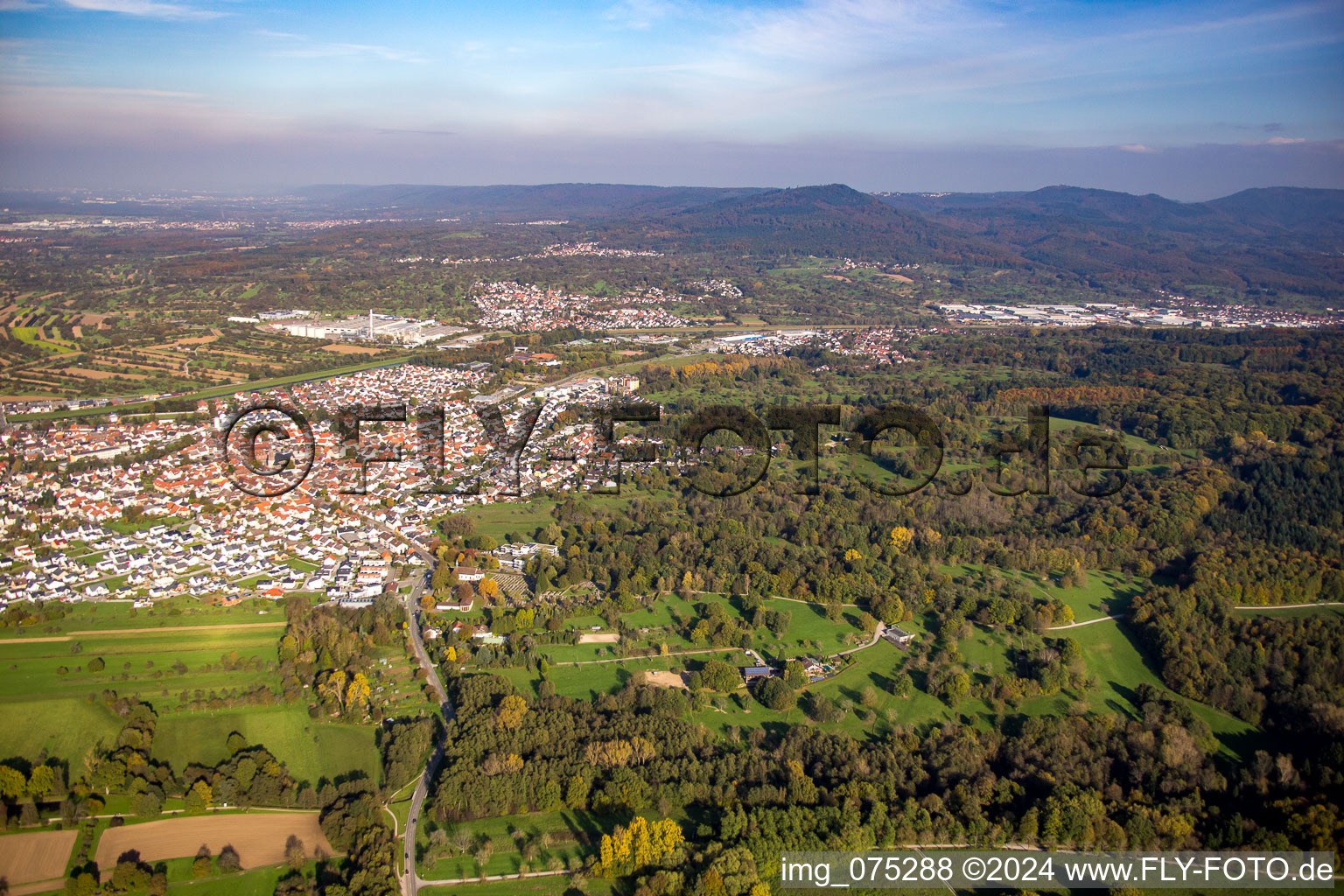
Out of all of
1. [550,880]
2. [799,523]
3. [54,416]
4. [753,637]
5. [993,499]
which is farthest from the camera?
[54,416]

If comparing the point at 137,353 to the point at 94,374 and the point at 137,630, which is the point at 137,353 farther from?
the point at 137,630

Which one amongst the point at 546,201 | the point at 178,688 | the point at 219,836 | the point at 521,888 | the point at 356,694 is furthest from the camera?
the point at 546,201

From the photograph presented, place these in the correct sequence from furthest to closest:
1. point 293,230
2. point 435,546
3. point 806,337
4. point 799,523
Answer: point 293,230 < point 806,337 < point 799,523 < point 435,546

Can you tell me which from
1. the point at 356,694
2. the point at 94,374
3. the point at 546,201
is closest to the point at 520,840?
the point at 356,694

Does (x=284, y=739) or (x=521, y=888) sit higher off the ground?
(x=284, y=739)

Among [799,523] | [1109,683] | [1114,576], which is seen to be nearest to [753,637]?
[799,523]

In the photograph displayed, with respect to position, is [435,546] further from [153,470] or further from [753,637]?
[153,470]
